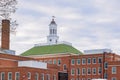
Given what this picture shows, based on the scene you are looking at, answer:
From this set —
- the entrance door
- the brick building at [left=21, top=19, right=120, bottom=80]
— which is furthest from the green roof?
the entrance door

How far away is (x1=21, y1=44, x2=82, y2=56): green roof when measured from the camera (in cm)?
9636

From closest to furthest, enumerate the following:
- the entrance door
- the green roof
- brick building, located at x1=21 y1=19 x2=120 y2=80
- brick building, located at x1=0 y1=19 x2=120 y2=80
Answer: brick building, located at x1=0 y1=19 x2=120 y2=80, brick building, located at x1=21 y1=19 x2=120 y2=80, the entrance door, the green roof

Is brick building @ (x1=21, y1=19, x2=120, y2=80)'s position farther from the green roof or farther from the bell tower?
the bell tower

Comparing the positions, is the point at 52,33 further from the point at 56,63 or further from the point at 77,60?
the point at 77,60

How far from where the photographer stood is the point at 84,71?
89125mm

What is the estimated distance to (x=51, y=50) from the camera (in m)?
98.1

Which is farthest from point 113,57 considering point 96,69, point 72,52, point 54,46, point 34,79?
point 34,79

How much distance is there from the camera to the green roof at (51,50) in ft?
316

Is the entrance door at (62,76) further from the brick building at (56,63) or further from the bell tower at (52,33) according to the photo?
the bell tower at (52,33)

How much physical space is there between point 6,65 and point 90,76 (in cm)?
2540

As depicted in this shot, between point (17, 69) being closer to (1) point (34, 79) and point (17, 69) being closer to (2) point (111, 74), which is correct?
(1) point (34, 79)

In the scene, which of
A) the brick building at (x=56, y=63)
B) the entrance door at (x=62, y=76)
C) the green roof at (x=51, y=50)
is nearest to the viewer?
the brick building at (x=56, y=63)

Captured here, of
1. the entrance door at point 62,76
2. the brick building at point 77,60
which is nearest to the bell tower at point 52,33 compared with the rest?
the brick building at point 77,60

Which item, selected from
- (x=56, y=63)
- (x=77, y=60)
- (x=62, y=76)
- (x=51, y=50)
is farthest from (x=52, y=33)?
(x=62, y=76)
